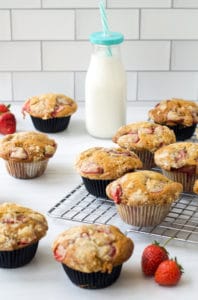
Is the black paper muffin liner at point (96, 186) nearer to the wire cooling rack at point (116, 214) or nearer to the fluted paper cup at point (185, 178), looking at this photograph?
the wire cooling rack at point (116, 214)

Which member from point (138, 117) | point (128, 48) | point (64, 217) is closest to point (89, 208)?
point (64, 217)

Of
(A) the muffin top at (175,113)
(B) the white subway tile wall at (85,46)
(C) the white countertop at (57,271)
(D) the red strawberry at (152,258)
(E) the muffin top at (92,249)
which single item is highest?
(B) the white subway tile wall at (85,46)

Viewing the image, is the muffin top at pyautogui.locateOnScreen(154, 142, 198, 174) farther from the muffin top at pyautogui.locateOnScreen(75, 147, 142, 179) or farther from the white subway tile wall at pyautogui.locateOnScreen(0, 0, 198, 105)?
the white subway tile wall at pyautogui.locateOnScreen(0, 0, 198, 105)

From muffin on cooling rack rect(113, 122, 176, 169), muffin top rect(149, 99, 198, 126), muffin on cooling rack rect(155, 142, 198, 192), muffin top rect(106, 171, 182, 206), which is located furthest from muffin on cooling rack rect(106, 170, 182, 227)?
muffin top rect(149, 99, 198, 126)

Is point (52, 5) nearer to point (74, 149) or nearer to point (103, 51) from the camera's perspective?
point (103, 51)

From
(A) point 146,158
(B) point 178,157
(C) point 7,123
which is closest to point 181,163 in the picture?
(B) point 178,157

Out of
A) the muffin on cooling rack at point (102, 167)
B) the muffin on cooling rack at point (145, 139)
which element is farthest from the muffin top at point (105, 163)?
the muffin on cooling rack at point (145, 139)

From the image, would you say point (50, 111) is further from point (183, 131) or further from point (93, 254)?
point (93, 254)
